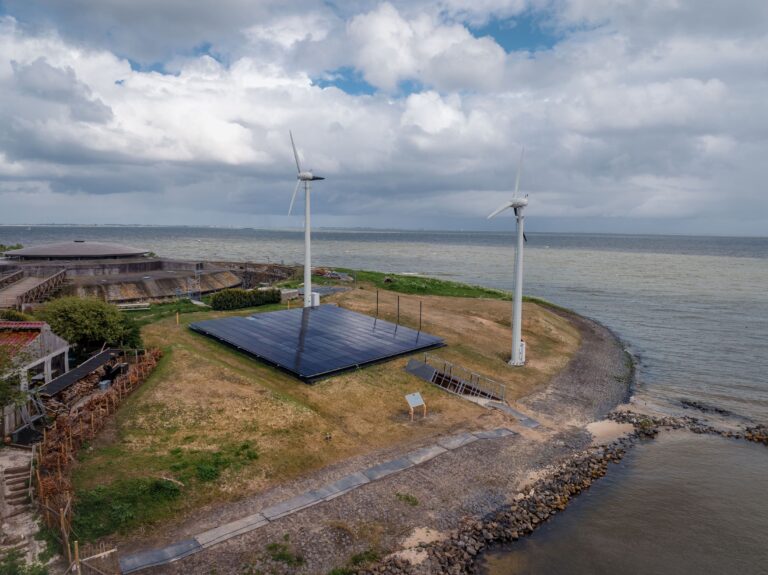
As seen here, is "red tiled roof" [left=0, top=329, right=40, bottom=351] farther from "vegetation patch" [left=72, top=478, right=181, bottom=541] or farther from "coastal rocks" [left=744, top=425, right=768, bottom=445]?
"coastal rocks" [left=744, top=425, right=768, bottom=445]

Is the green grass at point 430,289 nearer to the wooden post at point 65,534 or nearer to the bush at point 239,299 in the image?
the bush at point 239,299

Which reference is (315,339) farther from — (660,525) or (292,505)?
(660,525)

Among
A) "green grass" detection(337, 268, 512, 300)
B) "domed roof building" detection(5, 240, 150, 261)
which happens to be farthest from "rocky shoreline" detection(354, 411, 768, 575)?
"domed roof building" detection(5, 240, 150, 261)

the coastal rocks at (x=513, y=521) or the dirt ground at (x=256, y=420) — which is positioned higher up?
the dirt ground at (x=256, y=420)

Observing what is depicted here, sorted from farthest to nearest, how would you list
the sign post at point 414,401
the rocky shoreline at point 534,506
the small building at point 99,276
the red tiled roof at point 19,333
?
the small building at point 99,276
the sign post at point 414,401
the red tiled roof at point 19,333
the rocky shoreline at point 534,506

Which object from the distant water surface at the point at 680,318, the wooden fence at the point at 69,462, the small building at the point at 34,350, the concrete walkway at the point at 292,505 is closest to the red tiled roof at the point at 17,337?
the small building at the point at 34,350

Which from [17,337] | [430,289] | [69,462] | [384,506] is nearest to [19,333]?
[17,337]
